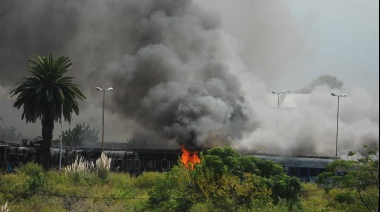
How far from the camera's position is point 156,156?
49031 mm

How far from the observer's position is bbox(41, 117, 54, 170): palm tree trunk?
1849 inches

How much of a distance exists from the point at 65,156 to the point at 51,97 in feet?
31.8

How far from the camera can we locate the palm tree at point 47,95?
156 ft

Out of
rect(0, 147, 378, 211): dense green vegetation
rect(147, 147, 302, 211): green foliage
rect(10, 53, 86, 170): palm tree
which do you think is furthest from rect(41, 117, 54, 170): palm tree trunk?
rect(147, 147, 302, 211): green foliage

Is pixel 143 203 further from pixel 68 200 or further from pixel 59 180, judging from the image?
pixel 59 180

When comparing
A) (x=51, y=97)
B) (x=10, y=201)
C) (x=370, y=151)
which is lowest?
(x=10, y=201)

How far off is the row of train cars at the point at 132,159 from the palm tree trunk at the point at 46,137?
308 cm

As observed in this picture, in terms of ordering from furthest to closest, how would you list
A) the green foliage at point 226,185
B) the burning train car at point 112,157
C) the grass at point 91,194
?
the burning train car at point 112,157 → the grass at point 91,194 → the green foliage at point 226,185

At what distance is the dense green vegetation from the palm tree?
1328 centimetres

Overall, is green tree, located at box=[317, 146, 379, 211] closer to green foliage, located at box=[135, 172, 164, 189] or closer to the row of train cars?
the row of train cars

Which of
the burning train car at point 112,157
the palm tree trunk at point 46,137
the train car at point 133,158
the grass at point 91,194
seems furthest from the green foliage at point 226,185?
the palm tree trunk at point 46,137

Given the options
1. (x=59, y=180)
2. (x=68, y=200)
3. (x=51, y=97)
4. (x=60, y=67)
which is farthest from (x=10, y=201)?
(x=60, y=67)

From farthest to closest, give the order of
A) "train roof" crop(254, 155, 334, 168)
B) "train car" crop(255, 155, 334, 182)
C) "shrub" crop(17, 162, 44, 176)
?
"shrub" crop(17, 162, 44, 176)
"train car" crop(255, 155, 334, 182)
"train roof" crop(254, 155, 334, 168)

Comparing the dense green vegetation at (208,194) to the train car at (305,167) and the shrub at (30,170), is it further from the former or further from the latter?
the shrub at (30,170)
